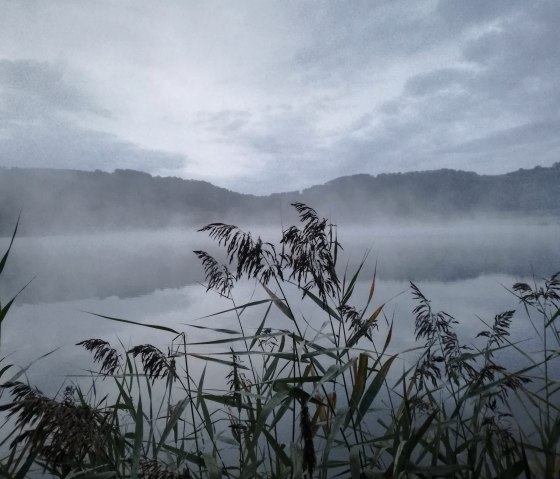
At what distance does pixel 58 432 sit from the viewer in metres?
1.60

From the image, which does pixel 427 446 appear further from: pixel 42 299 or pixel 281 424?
pixel 42 299

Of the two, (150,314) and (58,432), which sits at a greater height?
(58,432)

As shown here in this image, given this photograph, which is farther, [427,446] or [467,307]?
[467,307]

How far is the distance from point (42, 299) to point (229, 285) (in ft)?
135

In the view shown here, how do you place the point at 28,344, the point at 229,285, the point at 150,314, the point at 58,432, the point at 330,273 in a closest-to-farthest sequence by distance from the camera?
the point at 58,432, the point at 330,273, the point at 229,285, the point at 28,344, the point at 150,314

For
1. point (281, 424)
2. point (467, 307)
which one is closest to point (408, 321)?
point (467, 307)

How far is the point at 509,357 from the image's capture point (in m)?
12.1

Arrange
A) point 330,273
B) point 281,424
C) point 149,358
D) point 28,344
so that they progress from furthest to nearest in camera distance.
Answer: point 28,344 < point 281,424 < point 330,273 < point 149,358

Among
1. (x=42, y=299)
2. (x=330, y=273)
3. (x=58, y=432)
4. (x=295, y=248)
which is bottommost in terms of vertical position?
(x=42, y=299)

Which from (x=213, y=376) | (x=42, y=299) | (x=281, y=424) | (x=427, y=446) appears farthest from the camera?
(x=42, y=299)

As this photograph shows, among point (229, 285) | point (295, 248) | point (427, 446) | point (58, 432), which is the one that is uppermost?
point (295, 248)

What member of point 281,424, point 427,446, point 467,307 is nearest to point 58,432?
point 427,446

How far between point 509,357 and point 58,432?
13.6 meters

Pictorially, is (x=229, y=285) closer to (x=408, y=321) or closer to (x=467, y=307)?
(x=408, y=321)
